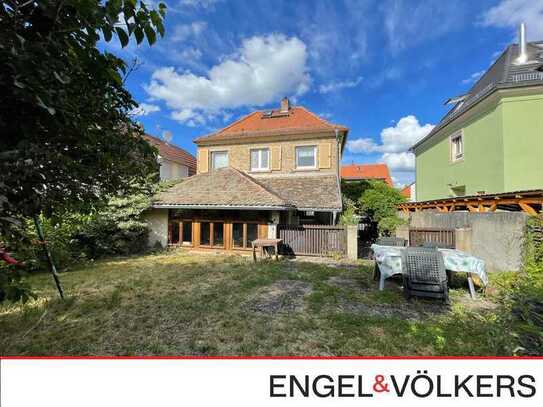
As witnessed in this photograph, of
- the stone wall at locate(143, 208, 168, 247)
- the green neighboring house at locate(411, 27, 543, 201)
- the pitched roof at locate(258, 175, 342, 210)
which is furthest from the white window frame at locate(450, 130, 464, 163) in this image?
the stone wall at locate(143, 208, 168, 247)

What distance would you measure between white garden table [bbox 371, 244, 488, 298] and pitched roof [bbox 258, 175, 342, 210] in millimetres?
5171

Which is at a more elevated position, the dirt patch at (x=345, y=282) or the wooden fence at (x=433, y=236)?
the wooden fence at (x=433, y=236)

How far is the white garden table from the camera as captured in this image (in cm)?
560

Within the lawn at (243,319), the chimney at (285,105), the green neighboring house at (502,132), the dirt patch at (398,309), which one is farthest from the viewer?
the chimney at (285,105)

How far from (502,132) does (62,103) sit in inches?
565

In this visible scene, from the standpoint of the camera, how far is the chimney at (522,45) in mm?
11719

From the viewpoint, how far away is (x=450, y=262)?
5828 mm

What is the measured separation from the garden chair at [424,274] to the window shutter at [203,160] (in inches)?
550

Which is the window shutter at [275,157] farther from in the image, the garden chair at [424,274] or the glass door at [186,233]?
the garden chair at [424,274]

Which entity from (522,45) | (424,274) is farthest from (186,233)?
(522,45)

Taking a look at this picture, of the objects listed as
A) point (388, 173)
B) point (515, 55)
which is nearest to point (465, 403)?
point (515, 55)

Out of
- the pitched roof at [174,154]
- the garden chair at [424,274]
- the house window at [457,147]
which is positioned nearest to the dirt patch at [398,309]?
the garden chair at [424,274]

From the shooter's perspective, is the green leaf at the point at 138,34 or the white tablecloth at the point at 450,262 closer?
the green leaf at the point at 138,34

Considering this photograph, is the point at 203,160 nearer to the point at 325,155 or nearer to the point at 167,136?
the point at 325,155
